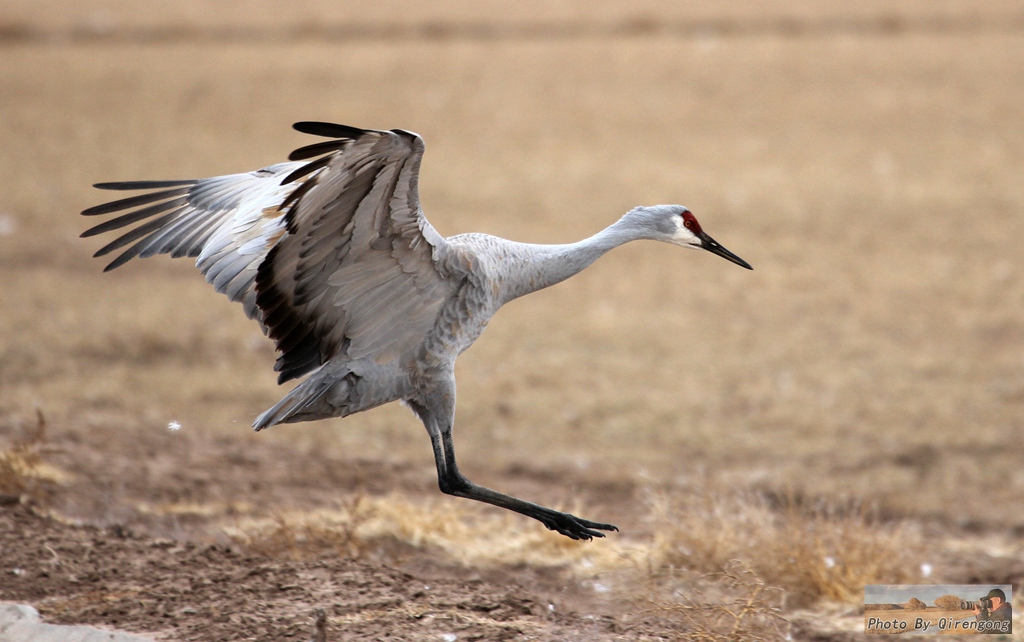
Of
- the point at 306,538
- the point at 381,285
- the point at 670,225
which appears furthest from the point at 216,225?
the point at 670,225

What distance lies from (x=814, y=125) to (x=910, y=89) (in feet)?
5.64

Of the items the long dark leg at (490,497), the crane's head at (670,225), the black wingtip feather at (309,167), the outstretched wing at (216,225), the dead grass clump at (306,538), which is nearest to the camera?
the black wingtip feather at (309,167)

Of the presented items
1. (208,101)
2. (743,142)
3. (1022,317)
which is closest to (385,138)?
(1022,317)

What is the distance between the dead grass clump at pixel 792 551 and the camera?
478 centimetres

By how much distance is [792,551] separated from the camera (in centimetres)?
483

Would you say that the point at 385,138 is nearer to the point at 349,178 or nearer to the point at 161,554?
the point at 349,178

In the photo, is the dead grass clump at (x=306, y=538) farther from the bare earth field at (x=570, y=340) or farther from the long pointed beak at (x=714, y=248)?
the long pointed beak at (x=714, y=248)

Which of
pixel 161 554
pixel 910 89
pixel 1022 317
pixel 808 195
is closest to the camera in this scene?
pixel 161 554

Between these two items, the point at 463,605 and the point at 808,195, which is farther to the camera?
the point at 808,195

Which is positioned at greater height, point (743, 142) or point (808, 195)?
point (743, 142)

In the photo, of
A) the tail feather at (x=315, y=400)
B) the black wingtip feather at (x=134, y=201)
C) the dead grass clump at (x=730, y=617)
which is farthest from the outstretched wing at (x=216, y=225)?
the dead grass clump at (x=730, y=617)

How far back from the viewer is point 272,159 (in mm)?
12602

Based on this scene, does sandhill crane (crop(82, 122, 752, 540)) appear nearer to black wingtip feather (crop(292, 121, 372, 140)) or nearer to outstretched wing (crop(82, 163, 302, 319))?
outstretched wing (crop(82, 163, 302, 319))

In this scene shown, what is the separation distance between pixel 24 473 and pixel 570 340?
15.3 feet
